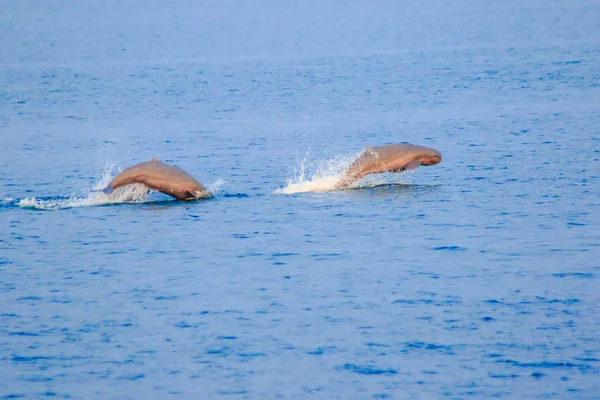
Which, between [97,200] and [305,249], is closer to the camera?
[305,249]

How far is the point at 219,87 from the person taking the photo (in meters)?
63.4

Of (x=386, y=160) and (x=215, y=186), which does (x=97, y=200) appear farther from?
(x=386, y=160)

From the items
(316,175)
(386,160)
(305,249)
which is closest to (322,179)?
(316,175)

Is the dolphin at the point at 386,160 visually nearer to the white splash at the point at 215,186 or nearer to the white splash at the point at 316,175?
the white splash at the point at 316,175

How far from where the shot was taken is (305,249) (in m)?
26.3

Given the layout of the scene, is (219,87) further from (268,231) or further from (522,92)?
(268,231)

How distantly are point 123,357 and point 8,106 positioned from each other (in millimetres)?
37602

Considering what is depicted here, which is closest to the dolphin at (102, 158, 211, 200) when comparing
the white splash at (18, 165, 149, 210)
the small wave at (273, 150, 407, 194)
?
the white splash at (18, 165, 149, 210)

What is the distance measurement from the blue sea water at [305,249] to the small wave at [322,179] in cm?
13

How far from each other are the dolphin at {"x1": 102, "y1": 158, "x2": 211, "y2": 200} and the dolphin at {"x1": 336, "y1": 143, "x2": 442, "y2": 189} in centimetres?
414

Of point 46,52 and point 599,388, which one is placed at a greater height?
point 46,52

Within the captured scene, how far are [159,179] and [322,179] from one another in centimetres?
477

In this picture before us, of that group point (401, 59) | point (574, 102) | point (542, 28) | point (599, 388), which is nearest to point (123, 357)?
point (599, 388)

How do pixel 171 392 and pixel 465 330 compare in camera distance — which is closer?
pixel 171 392
